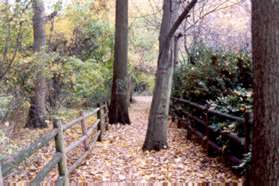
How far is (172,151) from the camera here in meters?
8.63

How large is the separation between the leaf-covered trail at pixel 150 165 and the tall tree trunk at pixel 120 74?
11.1 feet

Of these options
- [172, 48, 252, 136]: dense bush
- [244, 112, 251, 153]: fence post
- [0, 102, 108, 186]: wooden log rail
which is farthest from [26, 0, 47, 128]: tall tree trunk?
[244, 112, 251, 153]: fence post

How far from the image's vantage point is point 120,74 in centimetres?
1373

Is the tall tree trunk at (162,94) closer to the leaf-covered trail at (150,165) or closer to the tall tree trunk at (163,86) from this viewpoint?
the tall tree trunk at (163,86)

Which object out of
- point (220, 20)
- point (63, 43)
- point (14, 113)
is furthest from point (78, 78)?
point (220, 20)

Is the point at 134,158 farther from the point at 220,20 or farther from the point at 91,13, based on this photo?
the point at 220,20

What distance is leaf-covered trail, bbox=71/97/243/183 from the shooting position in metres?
6.46

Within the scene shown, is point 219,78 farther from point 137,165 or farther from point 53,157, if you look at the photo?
point 53,157

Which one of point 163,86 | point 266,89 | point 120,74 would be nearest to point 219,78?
point 163,86

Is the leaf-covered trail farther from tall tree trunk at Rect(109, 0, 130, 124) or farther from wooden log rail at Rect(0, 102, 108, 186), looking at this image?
tall tree trunk at Rect(109, 0, 130, 124)

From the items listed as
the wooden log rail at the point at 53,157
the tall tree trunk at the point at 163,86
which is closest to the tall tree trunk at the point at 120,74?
the tall tree trunk at the point at 163,86

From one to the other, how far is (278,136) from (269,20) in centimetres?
110

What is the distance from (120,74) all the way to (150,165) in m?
6.66

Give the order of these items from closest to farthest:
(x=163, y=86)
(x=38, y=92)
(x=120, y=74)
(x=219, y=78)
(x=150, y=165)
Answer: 1. (x=150, y=165)
2. (x=163, y=86)
3. (x=219, y=78)
4. (x=38, y=92)
5. (x=120, y=74)
